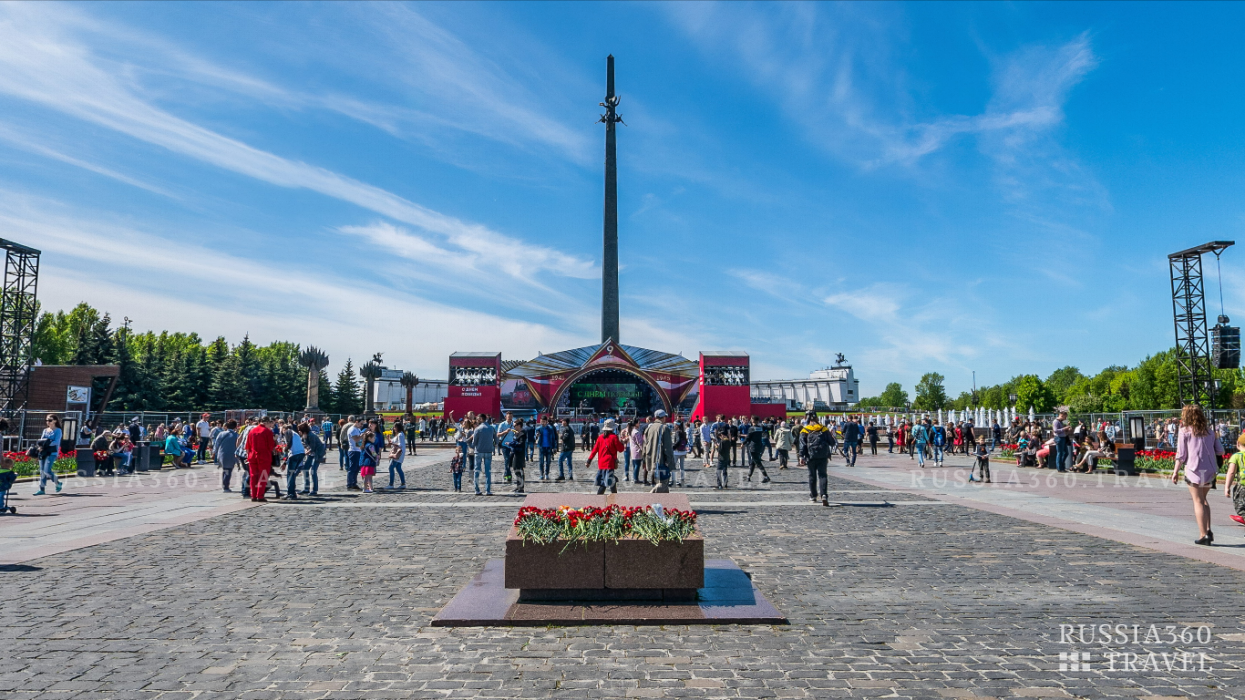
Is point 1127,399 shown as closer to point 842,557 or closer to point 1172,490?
point 1172,490

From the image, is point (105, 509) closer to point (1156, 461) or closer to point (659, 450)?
Answer: point (659, 450)

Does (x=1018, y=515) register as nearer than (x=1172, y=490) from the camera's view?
Yes

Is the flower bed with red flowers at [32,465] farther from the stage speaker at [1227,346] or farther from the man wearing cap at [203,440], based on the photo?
the stage speaker at [1227,346]

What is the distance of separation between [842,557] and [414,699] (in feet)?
18.2

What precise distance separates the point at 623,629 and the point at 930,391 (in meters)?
137

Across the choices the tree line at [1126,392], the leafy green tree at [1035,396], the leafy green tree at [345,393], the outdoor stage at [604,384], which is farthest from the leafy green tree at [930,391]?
the leafy green tree at [345,393]

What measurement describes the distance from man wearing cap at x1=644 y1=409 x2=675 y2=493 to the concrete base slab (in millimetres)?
6699

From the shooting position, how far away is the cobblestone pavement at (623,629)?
428 cm

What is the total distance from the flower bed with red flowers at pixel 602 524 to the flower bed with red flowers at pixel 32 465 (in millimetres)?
17493

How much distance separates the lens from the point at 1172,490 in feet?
50.4

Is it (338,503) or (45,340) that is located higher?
(45,340)

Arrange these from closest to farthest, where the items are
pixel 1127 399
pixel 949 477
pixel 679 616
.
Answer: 1. pixel 679 616
2. pixel 949 477
3. pixel 1127 399

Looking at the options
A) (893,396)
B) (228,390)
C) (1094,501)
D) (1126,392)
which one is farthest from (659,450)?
(893,396)

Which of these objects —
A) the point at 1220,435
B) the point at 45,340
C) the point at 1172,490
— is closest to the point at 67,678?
the point at 1172,490
